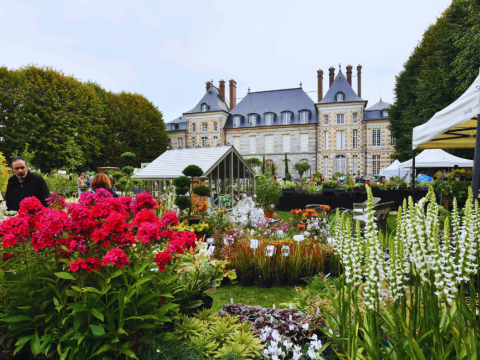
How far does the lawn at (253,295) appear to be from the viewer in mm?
3701

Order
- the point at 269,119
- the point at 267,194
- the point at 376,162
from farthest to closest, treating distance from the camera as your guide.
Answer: the point at 269,119
the point at 376,162
the point at 267,194

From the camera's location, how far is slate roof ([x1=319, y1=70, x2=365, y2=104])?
104 ft

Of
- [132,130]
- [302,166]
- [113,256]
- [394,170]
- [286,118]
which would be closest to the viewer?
[113,256]

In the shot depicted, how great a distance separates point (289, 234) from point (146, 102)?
1196 inches

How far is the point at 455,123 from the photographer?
140 inches

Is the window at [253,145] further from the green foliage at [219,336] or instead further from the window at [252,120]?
the green foliage at [219,336]

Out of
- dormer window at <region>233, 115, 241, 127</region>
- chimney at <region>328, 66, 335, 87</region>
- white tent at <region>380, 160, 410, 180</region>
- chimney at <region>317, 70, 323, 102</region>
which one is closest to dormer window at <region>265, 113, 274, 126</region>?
dormer window at <region>233, 115, 241, 127</region>

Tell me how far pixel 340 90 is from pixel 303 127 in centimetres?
556

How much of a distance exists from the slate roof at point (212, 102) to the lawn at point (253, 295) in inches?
1320

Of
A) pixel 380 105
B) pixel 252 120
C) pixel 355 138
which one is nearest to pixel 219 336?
pixel 355 138

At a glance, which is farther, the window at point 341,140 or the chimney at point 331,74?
the chimney at point 331,74

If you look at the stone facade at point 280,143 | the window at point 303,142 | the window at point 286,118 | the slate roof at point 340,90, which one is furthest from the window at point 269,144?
the slate roof at point 340,90

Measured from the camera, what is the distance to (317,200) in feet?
39.5

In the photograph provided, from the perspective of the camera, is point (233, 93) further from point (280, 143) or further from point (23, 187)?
point (23, 187)
